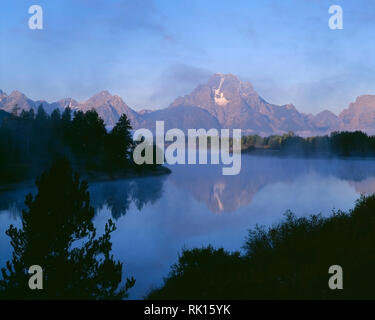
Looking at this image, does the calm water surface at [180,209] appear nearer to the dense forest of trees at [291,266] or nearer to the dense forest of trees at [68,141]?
the dense forest of trees at [291,266]

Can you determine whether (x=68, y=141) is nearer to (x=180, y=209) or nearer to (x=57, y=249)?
(x=180, y=209)

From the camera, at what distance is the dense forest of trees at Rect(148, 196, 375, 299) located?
494 inches

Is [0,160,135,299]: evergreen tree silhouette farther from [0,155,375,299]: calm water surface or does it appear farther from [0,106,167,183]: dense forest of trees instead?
[0,106,167,183]: dense forest of trees

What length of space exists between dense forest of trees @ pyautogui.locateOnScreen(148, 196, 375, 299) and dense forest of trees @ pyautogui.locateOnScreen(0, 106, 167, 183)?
75596 millimetres

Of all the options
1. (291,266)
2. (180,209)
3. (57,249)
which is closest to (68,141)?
(180,209)

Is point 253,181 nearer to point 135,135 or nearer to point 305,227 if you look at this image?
point 135,135

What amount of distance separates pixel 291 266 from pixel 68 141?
85.6 m

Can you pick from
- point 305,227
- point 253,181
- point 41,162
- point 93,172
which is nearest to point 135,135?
point 93,172

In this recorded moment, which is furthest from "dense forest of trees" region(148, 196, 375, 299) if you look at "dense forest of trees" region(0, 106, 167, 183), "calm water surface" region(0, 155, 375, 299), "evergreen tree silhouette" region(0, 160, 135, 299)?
"dense forest of trees" region(0, 106, 167, 183)

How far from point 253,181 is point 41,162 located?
63110 mm

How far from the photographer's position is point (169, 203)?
64.7m

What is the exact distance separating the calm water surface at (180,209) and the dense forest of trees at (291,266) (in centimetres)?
567

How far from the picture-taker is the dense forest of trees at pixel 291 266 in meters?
12.5

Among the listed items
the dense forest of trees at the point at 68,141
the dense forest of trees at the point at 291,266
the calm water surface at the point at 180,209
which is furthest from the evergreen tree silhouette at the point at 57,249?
the dense forest of trees at the point at 68,141
